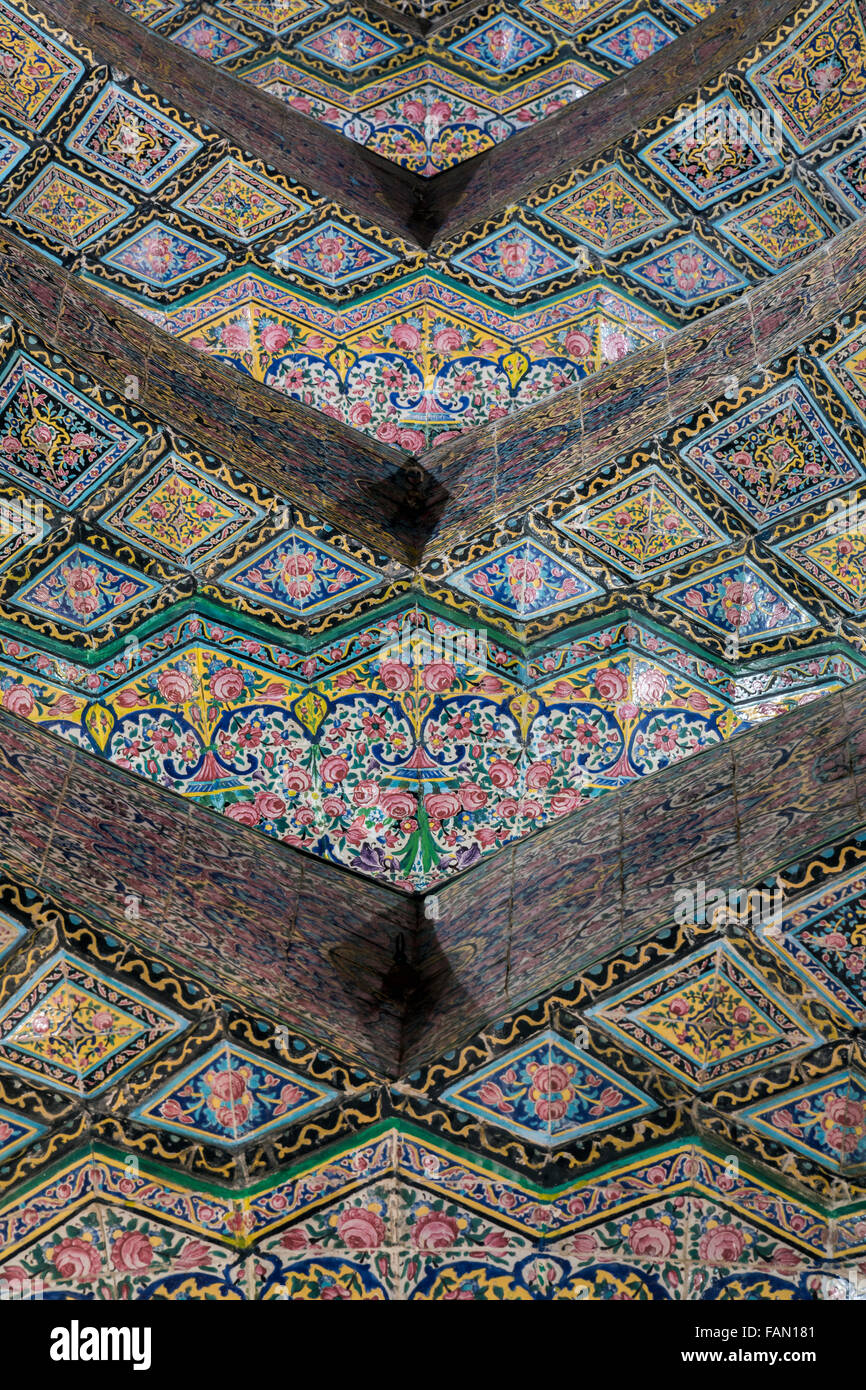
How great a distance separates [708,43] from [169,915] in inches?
198

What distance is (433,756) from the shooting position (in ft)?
18.1

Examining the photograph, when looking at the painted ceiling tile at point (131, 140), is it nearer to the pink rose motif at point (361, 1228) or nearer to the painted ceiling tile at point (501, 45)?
the painted ceiling tile at point (501, 45)

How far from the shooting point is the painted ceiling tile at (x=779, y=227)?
6.71m

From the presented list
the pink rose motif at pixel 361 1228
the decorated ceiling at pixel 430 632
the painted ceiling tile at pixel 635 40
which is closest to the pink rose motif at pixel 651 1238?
the decorated ceiling at pixel 430 632

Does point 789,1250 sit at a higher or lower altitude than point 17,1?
lower

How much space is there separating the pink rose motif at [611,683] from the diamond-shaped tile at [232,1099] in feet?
6.42

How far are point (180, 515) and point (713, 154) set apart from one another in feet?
9.76

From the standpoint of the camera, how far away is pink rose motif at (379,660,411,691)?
561cm

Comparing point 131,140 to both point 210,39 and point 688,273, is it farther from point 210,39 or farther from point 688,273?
point 688,273

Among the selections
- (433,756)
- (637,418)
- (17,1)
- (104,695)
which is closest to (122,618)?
(104,695)

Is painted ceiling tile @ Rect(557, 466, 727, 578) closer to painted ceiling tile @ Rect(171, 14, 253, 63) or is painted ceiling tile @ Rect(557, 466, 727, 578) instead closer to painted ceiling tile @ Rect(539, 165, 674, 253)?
painted ceiling tile @ Rect(539, 165, 674, 253)

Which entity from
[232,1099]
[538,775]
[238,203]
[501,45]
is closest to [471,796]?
[538,775]

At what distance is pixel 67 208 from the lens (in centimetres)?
684

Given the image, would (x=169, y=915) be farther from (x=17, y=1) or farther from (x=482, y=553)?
(x=17, y=1)
